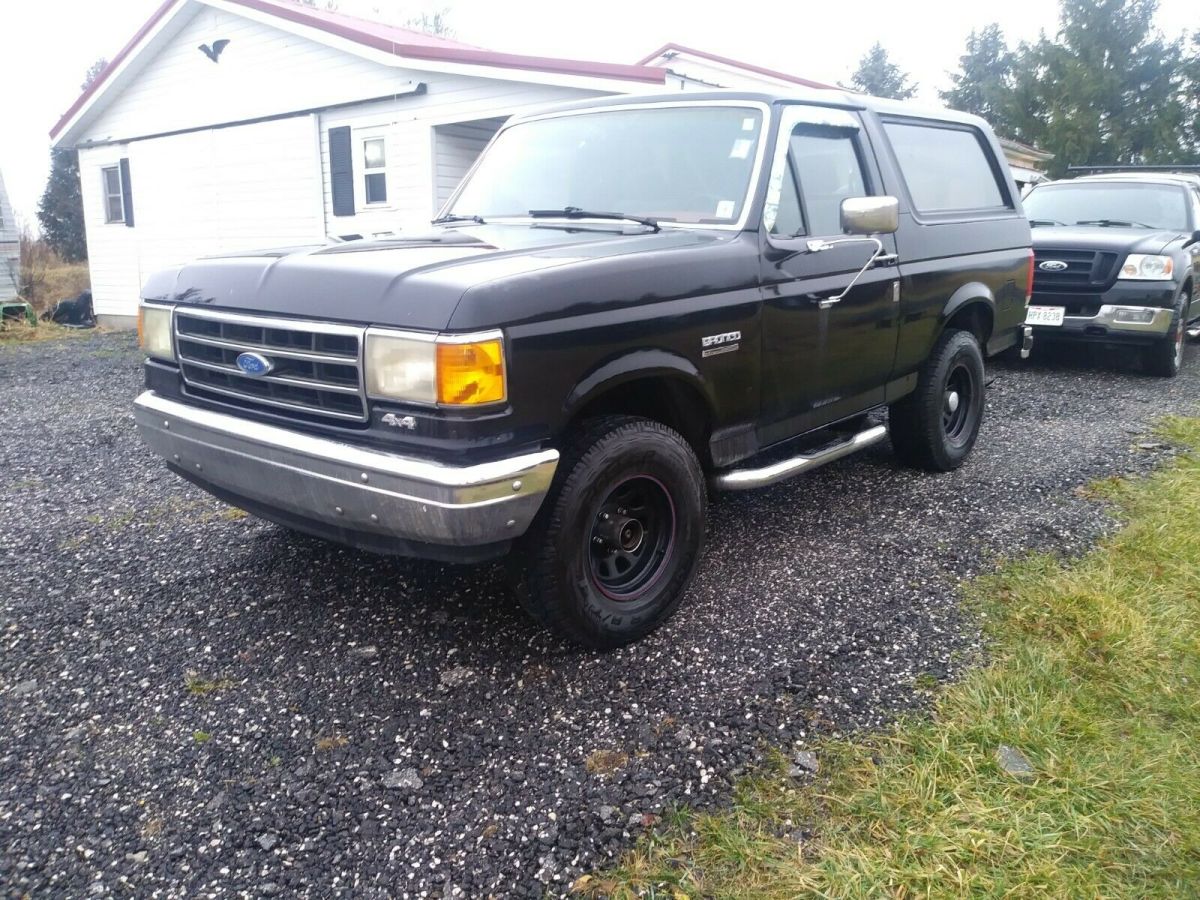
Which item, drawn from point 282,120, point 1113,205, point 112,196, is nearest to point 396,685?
point 1113,205

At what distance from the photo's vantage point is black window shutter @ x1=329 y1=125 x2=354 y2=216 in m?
12.1

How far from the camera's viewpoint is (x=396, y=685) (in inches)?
122

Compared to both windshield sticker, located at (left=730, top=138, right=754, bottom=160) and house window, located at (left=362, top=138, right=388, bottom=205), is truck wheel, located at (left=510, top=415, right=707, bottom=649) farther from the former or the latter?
house window, located at (left=362, top=138, right=388, bottom=205)

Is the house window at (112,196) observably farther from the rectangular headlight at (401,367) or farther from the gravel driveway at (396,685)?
the rectangular headlight at (401,367)

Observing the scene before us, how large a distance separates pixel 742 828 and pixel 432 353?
1.53 meters

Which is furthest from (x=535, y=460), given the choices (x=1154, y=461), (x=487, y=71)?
(x=487, y=71)

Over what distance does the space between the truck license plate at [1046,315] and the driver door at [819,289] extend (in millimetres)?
4720

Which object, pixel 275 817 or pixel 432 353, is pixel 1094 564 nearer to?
pixel 432 353

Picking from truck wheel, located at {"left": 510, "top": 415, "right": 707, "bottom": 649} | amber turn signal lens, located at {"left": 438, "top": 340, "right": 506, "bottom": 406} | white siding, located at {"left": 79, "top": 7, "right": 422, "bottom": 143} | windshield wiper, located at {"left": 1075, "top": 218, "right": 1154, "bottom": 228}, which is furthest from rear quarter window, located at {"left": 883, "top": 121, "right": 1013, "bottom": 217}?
white siding, located at {"left": 79, "top": 7, "right": 422, "bottom": 143}

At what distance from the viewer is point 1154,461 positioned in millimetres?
5645

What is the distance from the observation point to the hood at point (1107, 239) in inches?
325

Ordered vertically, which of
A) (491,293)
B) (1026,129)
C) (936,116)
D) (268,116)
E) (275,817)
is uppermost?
(1026,129)

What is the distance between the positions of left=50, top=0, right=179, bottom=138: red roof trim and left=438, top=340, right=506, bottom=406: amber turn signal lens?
13269 millimetres

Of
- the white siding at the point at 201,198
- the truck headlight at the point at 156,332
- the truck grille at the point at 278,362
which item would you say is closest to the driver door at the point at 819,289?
the truck grille at the point at 278,362
